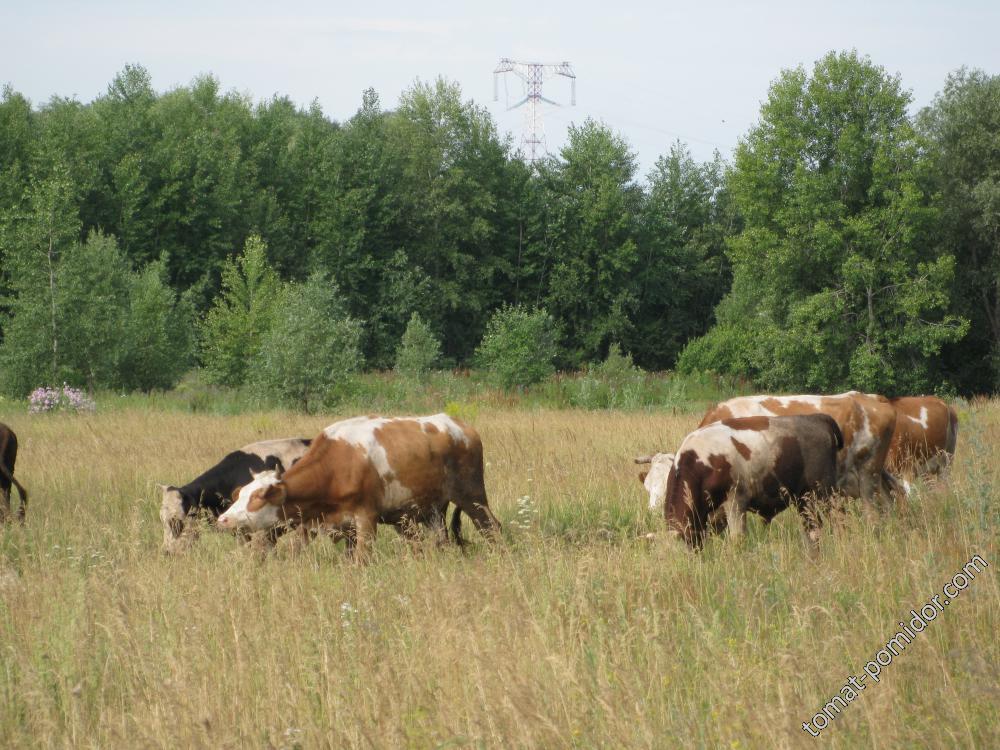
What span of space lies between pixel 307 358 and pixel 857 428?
1595 cm

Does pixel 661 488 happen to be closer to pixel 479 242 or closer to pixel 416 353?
pixel 416 353

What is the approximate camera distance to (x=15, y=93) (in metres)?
57.2

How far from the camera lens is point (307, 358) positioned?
2391cm

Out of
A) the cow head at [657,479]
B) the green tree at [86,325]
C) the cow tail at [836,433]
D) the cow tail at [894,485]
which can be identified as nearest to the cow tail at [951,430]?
the cow tail at [894,485]

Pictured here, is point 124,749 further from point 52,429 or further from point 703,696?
point 52,429

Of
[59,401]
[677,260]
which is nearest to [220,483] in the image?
[59,401]

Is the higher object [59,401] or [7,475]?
[7,475]

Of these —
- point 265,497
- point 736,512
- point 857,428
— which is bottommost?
point 736,512

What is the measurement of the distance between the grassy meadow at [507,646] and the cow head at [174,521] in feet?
0.64

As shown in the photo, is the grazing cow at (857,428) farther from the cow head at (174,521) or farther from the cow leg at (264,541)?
the cow head at (174,521)

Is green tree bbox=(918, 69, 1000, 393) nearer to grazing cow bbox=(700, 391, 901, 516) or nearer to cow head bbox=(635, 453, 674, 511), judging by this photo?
grazing cow bbox=(700, 391, 901, 516)

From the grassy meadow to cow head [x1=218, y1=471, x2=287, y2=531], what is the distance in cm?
29

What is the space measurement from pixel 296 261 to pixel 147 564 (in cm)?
5193

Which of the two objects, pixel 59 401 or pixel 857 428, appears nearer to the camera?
pixel 857 428
